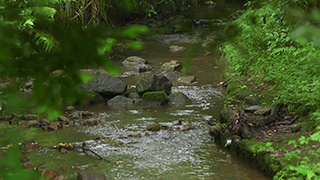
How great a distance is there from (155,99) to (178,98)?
0.47 m

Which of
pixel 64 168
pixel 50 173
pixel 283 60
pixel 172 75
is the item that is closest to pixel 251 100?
pixel 283 60

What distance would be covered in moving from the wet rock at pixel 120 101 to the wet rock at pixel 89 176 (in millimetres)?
3945

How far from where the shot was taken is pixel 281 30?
313 inches

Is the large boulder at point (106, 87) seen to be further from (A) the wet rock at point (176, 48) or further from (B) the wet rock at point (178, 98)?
(A) the wet rock at point (176, 48)

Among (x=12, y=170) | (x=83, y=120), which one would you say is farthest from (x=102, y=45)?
(x=83, y=120)

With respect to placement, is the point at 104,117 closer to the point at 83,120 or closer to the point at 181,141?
the point at 83,120

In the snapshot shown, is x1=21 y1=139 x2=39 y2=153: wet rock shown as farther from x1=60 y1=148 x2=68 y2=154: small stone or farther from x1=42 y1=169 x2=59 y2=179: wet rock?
x1=42 y1=169 x2=59 y2=179: wet rock

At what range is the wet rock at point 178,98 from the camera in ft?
27.2

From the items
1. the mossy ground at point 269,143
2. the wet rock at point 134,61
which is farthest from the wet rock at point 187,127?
the wet rock at point 134,61

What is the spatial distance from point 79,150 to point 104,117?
73.2 inches

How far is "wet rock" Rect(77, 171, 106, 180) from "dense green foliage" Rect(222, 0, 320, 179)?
1758 mm

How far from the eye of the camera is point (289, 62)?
704 cm

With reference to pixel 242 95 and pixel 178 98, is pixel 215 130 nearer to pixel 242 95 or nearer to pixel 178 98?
pixel 242 95

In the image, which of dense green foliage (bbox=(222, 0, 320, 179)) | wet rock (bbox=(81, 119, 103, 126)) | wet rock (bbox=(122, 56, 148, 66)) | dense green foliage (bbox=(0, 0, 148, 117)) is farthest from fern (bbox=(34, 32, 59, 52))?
wet rock (bbox=(122, 56, 148, 66))
